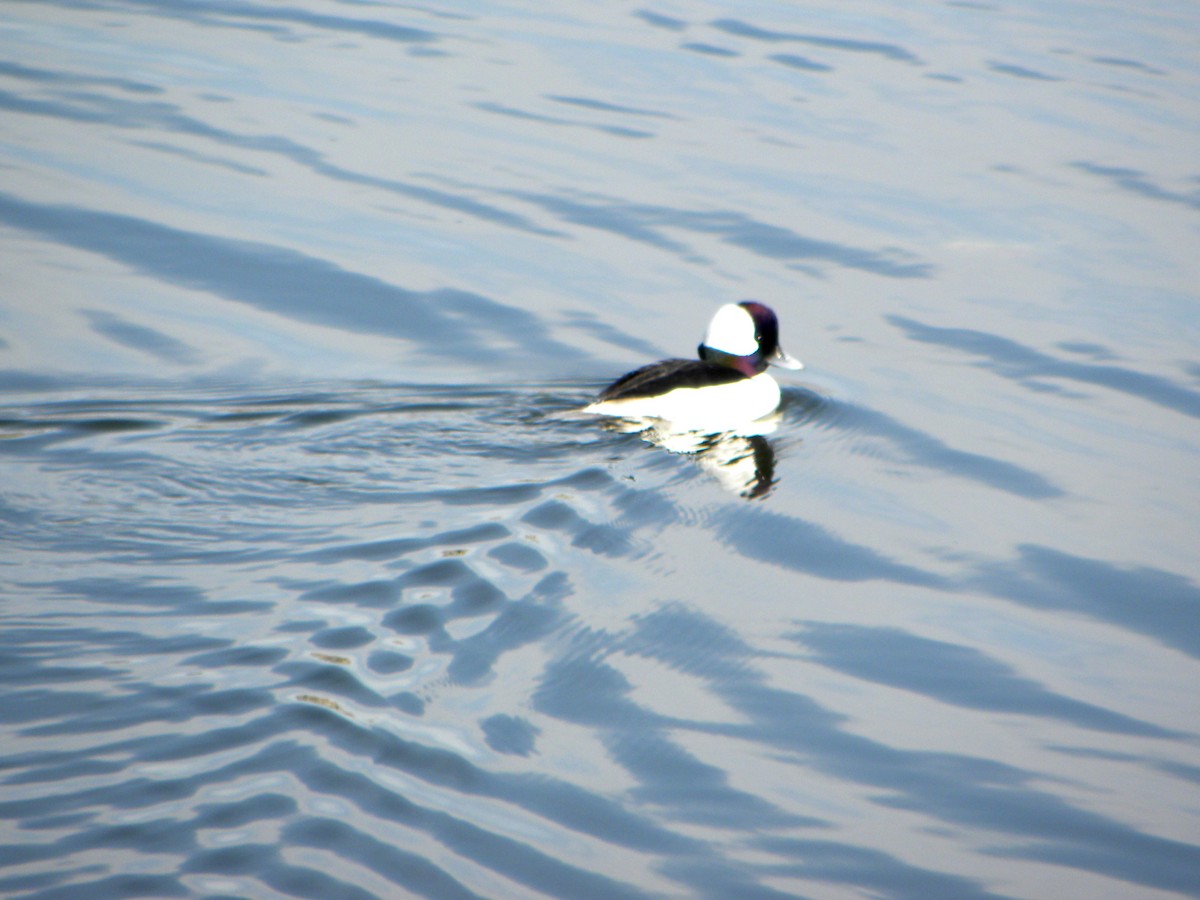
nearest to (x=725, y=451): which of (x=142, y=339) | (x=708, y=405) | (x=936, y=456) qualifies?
(x=708, y=405)

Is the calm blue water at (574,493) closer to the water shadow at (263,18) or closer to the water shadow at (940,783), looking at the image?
the water shadow at (940,783)

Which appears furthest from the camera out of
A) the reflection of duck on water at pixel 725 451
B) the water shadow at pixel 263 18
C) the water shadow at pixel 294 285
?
the water shadow at pixel 263 18

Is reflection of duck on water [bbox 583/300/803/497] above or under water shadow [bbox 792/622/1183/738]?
above

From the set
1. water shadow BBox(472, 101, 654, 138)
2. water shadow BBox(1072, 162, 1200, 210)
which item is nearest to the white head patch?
water shadow BBox(472, 101, 654, 138)

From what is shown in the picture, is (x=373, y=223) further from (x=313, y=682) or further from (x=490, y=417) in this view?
(x=313, y=682)

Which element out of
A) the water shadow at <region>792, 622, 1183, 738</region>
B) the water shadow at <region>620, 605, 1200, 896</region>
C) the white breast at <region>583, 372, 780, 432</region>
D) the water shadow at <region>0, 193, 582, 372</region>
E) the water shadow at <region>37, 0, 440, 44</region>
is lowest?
the water shadow at <region>620, 605, 1200, 896</region>

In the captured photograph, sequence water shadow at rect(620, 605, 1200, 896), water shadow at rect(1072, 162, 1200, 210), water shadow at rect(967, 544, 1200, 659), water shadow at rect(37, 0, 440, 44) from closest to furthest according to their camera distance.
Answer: water shadow at rect(620, 605, 1200, 896) → water shadow at rect(967, 544, 1200, 659) → water shadow at rect(1072, 162, 1200, 210) → water shadow at rect(37, 0, 440, 44)

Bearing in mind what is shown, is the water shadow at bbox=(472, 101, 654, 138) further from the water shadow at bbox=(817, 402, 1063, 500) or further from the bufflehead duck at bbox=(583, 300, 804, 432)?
the water shadow at bbox=(817, 402, 1063, 500)

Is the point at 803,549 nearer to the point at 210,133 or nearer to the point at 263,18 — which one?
the point at 210,133

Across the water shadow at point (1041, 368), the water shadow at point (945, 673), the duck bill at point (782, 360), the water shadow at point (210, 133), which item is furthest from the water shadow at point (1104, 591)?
the water shadow at point (210, 133)

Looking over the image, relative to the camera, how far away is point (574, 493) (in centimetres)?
609

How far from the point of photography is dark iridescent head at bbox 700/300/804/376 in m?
7.72

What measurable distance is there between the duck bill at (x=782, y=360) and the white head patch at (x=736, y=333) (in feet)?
0.39

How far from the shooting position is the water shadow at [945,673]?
4816 mm
